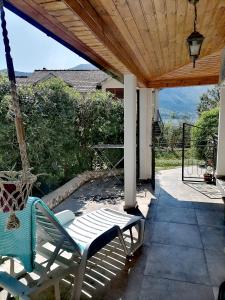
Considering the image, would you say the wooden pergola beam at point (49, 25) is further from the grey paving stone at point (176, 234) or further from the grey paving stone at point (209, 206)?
the grey paving stone at point (209, 206)

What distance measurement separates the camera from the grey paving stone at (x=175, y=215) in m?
4.73

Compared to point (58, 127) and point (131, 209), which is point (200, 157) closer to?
point (131, 209)

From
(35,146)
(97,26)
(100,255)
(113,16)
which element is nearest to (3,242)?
(100,255)

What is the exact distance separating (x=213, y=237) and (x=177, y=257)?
0.90 m

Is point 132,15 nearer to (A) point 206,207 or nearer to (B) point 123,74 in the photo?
(B) point 123,74

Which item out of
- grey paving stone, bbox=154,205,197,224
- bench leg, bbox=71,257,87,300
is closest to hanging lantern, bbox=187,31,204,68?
bench leg, bbox=71,257,87,300

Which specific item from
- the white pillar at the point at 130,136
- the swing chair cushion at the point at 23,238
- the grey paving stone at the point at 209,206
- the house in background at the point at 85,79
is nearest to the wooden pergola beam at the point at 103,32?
the white pillar at the point at 130,136

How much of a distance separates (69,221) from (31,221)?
49.4 inches

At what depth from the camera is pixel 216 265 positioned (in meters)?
3.26

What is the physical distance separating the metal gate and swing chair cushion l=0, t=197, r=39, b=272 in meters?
5.82

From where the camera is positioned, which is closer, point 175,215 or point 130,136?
point 175,215

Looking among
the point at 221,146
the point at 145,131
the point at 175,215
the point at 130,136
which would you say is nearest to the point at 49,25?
the point at 130,136

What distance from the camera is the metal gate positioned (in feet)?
24.7

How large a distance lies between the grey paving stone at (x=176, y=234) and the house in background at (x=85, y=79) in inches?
436
